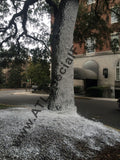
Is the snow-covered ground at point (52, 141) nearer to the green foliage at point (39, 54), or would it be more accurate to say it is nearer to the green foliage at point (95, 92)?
the green foliage at point (39, 54)

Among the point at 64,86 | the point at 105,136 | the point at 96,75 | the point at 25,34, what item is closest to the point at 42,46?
the point at 25,34

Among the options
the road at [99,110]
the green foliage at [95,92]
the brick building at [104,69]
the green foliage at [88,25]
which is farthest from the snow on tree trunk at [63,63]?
the green foliage at [95,92]

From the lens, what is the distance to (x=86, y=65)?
67.2 feet

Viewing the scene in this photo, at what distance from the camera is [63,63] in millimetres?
4551

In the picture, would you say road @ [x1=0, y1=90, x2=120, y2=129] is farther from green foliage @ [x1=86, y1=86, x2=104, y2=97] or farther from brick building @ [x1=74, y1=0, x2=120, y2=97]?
brick building @ [x1=74, y1=0, x2=120, y2=97]

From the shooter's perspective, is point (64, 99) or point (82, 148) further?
point (64, 99)

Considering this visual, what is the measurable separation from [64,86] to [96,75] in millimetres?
15736

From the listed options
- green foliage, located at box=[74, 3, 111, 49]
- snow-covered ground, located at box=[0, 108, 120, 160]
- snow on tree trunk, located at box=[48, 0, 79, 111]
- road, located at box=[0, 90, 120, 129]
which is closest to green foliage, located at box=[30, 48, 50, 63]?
green foliage, located at box=[74, 3, 111, 49]

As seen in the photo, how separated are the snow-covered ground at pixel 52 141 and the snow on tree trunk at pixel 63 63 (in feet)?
1.96

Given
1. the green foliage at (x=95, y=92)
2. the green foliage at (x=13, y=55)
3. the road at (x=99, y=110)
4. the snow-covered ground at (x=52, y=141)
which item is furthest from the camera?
the green foliage at (x=95, y=92)

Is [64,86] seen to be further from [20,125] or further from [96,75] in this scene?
[96,75]

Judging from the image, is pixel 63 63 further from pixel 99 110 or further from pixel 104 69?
pixel 104 69

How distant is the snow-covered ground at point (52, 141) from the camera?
2.46 metres

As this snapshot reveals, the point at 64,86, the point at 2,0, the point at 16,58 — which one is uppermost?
the point at 2,0
